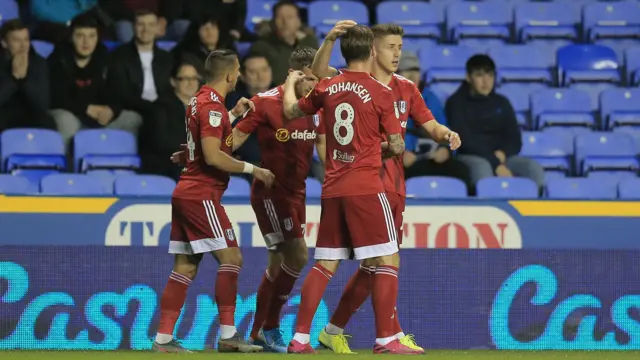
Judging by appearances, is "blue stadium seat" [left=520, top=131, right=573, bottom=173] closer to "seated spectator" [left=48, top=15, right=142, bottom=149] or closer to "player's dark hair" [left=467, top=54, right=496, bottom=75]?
"player's dark hair" [left=467, top=54, right=496, bottom=75]

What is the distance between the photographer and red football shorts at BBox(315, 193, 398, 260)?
25.8ft

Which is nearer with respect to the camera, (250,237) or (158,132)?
(250,237)

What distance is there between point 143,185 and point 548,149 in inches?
182

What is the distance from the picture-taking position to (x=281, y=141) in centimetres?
898

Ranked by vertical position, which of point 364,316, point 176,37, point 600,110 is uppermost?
point 176,37

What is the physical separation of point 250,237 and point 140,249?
1.84 m

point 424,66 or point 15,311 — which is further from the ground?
point 424,66

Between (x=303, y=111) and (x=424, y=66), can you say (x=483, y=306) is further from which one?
(x=424, y=66)

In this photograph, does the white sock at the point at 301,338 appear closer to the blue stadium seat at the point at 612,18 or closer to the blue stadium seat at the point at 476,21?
the blue stadium seat at the point at 476,21

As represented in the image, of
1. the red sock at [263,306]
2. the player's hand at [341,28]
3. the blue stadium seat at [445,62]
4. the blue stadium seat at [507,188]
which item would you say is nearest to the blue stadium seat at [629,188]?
the blue stadium seat at [507,188]

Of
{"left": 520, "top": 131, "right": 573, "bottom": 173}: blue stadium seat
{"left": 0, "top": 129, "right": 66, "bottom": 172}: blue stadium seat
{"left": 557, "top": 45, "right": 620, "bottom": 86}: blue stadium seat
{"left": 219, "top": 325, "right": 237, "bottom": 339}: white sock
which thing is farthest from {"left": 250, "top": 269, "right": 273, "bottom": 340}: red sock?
{"left": 557, "top": 45, "right": 620, "bottom": 86}: blue stadium seat

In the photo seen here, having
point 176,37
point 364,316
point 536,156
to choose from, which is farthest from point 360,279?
point 176,37

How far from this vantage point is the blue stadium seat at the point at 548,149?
13977mm

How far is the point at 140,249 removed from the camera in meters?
9.71
